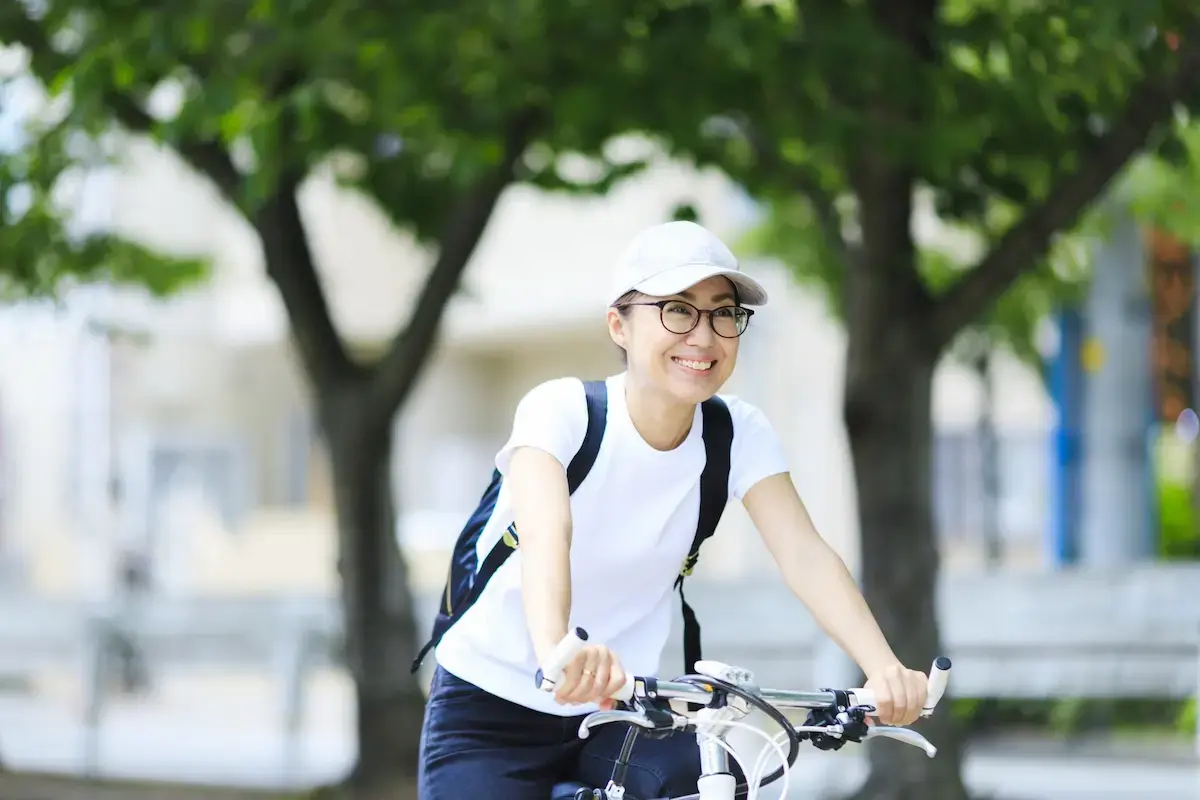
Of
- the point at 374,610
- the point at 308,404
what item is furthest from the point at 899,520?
the point at 308,404

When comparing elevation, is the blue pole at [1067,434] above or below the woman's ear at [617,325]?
above

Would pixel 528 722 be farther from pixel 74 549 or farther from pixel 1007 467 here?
pixel 1007 467

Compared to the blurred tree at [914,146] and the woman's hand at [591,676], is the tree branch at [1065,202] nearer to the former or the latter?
the blurred tree at [914,146]

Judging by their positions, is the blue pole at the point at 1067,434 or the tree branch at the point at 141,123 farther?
the blue pole at the point at 1067,434

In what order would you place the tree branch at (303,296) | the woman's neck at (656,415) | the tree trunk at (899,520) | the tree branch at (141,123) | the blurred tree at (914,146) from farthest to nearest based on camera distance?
the tree branch at (303,296), the tree trunk at (899,520), the tree branch at (141,123), the blurred tree at (914,146), the woman's neck at (656,415)

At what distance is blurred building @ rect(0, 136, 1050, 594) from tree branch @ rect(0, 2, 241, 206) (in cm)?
1175

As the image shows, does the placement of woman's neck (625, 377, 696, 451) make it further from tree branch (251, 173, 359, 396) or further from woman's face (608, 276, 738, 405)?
tree branch (251, 173, 359, 396)

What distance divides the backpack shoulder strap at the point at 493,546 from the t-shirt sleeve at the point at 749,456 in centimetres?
25

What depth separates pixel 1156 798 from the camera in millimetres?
9820

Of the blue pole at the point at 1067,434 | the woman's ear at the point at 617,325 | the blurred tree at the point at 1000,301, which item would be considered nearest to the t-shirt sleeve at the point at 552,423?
the woman's ear at the point at 617,325

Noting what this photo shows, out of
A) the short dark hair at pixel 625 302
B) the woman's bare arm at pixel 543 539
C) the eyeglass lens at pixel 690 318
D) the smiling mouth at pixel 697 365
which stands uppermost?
the short dark hair at pixel 625 302

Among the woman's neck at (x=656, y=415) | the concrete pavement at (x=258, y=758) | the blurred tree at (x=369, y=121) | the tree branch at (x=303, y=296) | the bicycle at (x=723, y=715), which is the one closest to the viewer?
the bicycle at (x=723, y=715)

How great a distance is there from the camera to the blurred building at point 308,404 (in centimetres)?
2261

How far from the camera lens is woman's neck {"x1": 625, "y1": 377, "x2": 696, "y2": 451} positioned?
2971mm
